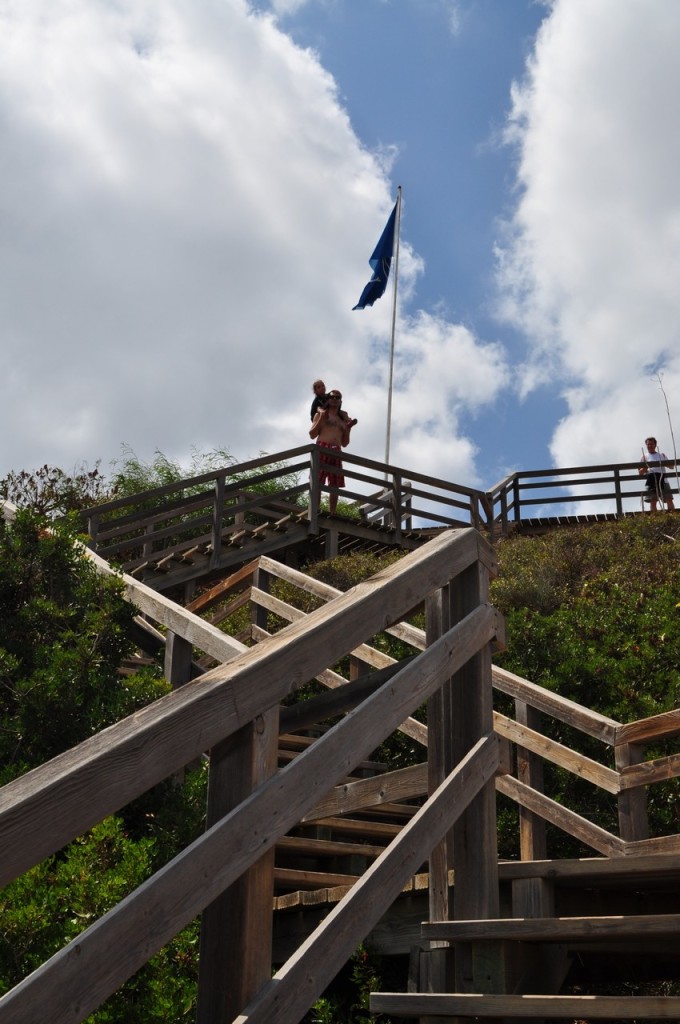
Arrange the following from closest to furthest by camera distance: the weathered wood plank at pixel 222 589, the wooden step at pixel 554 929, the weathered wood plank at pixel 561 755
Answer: the wooden step at pixel 554 929 < the weathered wood plank at pixel 561 755 < the weathered wood plank at pixel 222 589

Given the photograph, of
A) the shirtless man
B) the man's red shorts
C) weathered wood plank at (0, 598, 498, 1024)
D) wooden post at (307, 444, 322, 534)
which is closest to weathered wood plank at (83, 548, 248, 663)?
weathered wood plank at (0, 598, 498, 1024)

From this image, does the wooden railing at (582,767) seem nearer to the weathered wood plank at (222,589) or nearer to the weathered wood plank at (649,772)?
the weathered wood plank at (649,772)

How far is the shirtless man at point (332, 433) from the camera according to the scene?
54.7 feet

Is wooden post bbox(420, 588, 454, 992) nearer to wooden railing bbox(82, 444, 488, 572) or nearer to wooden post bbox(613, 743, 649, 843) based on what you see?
wooden post bbox(613, 743, 649, 843)

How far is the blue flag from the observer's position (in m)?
24.6

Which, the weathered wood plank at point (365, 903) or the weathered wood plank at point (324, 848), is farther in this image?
the weathered wood plank at point (324, 848)

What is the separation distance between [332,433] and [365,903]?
567 inches

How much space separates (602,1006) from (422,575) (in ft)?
4.36

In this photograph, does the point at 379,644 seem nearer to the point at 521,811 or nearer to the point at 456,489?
the point at 521,811

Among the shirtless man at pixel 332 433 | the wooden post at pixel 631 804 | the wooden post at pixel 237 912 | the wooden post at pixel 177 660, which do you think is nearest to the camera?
the wooden post at pixel 237 912

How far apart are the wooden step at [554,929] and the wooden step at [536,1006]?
18 centimetres

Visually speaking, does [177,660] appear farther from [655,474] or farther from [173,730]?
[655,474]

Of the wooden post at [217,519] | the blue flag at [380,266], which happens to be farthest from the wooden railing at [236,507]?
the blue flag at [380,266]

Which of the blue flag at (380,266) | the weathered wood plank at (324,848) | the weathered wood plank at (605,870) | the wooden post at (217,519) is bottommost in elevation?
the weathered wood plank at (605,870)
